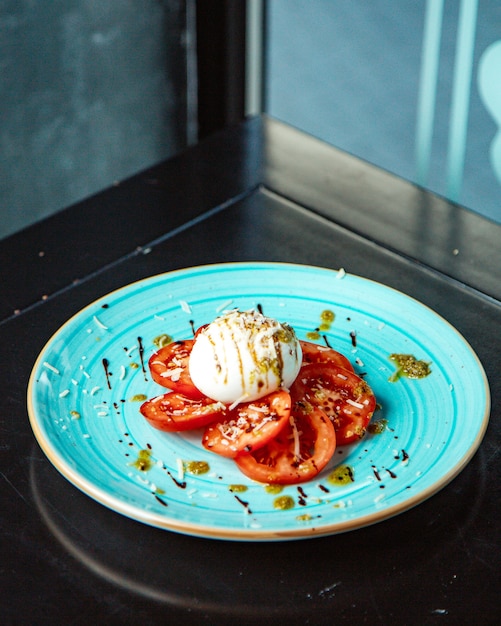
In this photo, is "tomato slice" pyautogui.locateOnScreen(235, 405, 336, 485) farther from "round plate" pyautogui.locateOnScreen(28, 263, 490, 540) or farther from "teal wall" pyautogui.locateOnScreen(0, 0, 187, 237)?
"teal wall" pyautogui.locateOnScreen(0, 0, 187, 237)

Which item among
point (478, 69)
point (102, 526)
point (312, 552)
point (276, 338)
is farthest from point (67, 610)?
point (478, 69)

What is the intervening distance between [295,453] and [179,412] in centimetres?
18

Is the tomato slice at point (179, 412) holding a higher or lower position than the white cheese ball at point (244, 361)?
lower

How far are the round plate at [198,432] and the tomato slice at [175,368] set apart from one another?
0.11ft

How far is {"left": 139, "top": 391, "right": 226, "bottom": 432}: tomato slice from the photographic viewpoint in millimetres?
1207

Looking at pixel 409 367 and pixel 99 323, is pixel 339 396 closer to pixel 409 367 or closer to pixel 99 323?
pixel 409 367

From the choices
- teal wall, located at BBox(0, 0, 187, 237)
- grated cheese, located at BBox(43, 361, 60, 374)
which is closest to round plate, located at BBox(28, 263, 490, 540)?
grated cheese, located at BBox(43, 361, 60, 374)

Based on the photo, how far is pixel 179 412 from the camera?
123 centimetres

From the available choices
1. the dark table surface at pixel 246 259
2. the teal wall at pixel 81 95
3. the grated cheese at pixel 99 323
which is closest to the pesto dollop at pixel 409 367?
the dark table surface at pixel 246 259

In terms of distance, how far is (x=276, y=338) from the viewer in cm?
124

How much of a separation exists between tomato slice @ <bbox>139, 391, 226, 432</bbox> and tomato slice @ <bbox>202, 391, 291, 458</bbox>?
2 cm

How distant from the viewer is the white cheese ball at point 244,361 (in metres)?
1.22

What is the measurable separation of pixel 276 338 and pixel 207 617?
1.28ft

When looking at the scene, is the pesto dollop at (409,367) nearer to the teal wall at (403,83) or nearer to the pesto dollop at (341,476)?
the pesto dollop at (341,476)
